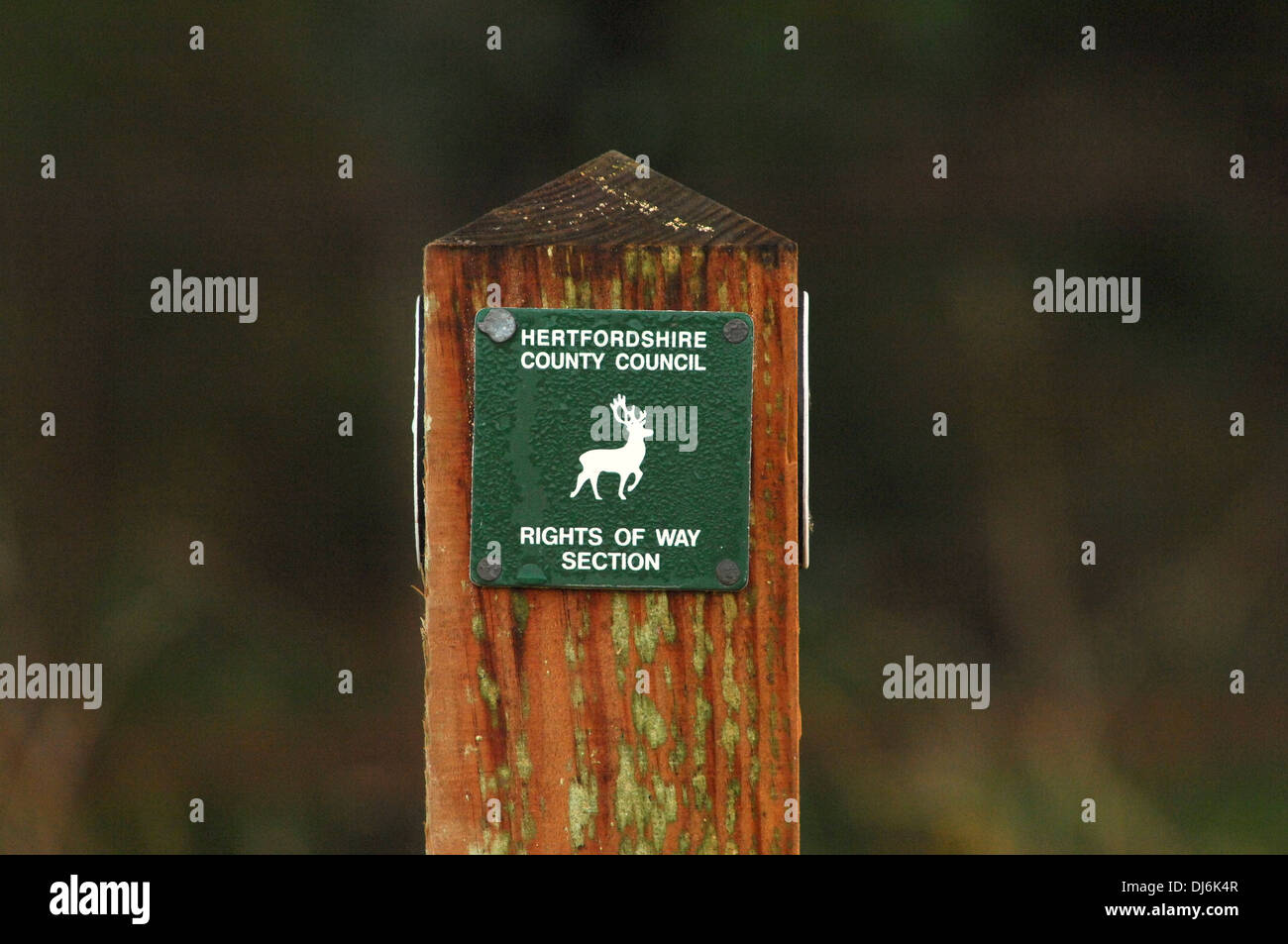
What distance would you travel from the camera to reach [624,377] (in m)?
1.11

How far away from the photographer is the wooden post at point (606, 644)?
3.62ft

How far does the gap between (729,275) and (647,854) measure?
45 cm

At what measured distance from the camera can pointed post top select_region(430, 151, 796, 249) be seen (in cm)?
111

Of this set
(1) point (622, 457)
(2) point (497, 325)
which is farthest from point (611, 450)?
(2) point (497, 325)

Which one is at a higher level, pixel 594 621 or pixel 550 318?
pixel 550 318

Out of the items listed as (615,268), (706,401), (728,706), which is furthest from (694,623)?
(615,268)

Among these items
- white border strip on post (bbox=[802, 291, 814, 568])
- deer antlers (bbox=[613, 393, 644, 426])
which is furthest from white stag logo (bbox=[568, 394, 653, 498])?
white border strip on post (bbox=[802, 291, 814, 568])

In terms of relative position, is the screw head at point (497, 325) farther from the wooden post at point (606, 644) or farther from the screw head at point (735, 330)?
the screw head at point (735, 330)

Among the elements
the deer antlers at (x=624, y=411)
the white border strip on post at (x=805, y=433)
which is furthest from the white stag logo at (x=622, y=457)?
the white border strip on post at (x=805, y=433)

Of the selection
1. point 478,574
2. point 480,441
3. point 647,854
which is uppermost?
point 480,441

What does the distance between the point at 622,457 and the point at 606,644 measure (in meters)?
0.14

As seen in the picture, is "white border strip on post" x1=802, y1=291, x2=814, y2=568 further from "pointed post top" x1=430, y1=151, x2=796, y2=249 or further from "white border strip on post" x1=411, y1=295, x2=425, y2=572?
"white border strip on post" x1=411, y1=295, x2=425, y2=572

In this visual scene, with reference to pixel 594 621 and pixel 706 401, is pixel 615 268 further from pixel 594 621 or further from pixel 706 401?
pixel 594 621

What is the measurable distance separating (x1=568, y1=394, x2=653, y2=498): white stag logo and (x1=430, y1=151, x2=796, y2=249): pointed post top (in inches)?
5.1
